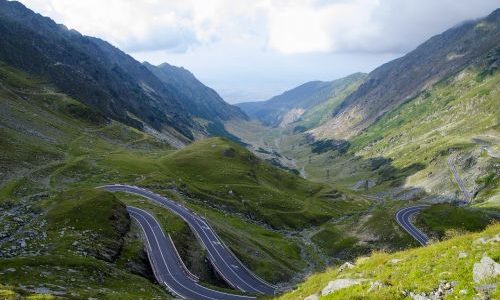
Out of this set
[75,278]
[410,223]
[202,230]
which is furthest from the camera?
[410,223]

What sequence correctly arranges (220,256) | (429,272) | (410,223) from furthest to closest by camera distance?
(410,223)
(220,256)
(429,272)

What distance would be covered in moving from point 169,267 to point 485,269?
5747 centimetres

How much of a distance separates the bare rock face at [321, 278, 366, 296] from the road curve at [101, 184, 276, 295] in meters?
48.2

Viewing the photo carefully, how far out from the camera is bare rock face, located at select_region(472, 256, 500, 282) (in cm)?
2289

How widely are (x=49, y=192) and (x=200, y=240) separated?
39249mm

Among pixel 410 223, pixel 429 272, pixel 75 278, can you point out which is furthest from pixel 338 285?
pixel 410 223

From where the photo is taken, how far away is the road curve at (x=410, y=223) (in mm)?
115262

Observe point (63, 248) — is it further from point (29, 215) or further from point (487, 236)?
point (487, 236)

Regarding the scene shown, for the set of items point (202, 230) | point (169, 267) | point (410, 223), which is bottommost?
point (410, 223)

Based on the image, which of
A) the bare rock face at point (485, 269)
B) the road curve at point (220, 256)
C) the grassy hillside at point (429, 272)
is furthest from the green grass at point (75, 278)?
the bare rock face at point (485, 269)

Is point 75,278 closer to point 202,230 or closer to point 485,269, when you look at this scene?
point 485,269

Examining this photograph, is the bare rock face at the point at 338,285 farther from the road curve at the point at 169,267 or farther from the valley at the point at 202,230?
the road curve at the point at 169,267

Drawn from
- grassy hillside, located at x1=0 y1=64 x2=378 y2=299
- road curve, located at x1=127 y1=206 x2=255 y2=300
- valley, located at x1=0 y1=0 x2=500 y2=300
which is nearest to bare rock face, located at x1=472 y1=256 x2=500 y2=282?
valley, located at x1=0 y1=0 x2=500 y2=300

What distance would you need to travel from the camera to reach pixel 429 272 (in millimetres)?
26672
